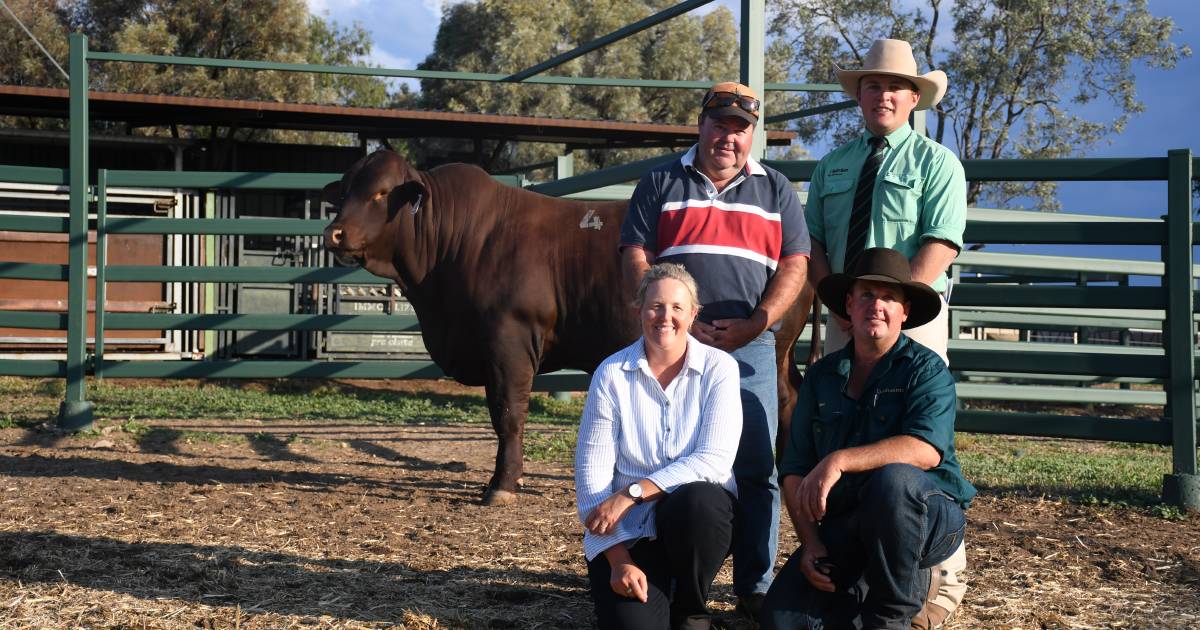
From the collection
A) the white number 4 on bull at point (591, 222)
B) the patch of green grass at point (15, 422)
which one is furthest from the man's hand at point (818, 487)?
the patch of green grass at point (15, 422)

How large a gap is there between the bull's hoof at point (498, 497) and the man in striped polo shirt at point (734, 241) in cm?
198

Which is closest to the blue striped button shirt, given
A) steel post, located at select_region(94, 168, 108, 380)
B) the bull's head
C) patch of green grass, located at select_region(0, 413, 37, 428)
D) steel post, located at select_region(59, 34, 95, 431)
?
the bull's head

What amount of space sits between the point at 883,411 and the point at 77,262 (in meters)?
6.20

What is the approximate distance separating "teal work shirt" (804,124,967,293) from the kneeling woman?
0.91 m

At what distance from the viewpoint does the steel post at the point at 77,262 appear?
24.1 feet

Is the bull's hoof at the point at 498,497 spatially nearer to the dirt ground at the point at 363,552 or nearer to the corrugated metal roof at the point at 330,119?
the dirt ground at the point at 363,552

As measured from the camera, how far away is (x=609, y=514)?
3.09 m

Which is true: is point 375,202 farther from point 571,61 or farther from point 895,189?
point 571,61

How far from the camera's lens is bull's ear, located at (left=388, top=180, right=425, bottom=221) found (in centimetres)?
588

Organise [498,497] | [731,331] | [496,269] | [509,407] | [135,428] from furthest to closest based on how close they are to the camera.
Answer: [135,428]
[496,269]
[509,407]
[498,497]
[731,331]

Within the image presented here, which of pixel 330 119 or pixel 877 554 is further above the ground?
pixel 330 119

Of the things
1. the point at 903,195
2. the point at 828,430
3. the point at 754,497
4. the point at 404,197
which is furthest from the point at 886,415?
the point at 404,197

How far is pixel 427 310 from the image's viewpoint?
234 inches

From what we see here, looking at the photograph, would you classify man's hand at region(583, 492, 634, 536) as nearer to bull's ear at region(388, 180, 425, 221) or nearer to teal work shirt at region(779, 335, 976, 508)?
teal work shirt at region(779, 335, 976, 508)
